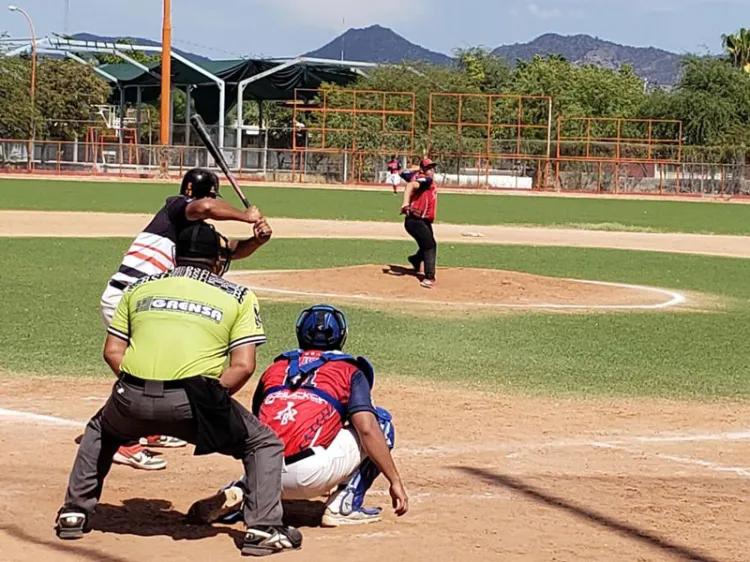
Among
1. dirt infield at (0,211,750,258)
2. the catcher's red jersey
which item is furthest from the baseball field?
dirt infield at (0,211,750,258)

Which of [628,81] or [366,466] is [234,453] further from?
[628,81]

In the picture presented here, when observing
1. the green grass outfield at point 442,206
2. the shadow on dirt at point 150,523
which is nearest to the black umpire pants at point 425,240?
the shadow on dirt at point 150,523

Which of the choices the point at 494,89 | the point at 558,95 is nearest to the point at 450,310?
the point at 558,95

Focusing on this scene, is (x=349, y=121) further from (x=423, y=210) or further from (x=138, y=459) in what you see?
(x=138, y=459)

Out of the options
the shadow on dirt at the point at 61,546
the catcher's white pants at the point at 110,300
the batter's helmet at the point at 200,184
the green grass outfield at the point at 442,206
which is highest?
the batter's helmet at the point at 200,184

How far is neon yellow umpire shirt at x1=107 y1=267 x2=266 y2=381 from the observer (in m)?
5.23

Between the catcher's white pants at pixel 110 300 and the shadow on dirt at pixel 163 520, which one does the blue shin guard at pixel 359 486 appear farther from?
the catcher's white pants at pixel 110 300

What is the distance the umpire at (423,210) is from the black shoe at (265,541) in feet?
35.5

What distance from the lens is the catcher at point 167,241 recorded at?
668cm

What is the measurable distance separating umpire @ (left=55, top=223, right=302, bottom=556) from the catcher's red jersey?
0.22 meters

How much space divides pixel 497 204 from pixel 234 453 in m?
41.3

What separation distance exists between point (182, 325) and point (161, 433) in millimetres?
490

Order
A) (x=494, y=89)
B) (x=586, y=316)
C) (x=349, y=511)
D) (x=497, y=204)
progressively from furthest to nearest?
(x=494, y=89), (x=497, y=204), (x=586, y=316), (x=349, y=511)

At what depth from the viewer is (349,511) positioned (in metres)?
5.91
